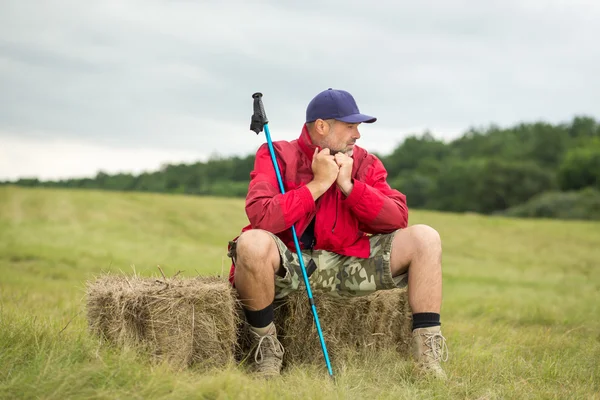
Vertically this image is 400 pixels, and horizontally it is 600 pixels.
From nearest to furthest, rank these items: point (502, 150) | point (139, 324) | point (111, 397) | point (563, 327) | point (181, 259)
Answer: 1. point (111, 397)
2. point (139, 324)
3. point (563, 327)
4. point (181, 259)
5. point (502, 150)

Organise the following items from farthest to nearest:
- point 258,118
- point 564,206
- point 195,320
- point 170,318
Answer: point 564,206, point 258,118, point 195,320, point 170,318

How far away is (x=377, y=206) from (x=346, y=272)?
0.54 meters

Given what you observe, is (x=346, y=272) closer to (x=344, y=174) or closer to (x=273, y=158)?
(x=344, y=174)

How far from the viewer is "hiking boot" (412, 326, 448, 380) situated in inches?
181

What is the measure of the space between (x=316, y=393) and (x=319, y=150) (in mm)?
1814

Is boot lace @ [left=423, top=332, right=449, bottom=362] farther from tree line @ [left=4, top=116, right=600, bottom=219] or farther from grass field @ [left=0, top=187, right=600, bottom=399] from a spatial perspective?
tree line @ [left=4, top=116, right=600, bottom=219]

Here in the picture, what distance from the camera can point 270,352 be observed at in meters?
4.65

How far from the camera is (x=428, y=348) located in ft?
15.3

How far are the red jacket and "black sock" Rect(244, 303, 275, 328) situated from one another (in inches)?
14.1

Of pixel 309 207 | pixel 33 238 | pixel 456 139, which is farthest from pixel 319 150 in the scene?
pixel 456 139

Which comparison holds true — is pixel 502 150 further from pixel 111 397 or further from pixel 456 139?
pixel 111 397

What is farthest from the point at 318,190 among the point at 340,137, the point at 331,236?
the point at 340,137

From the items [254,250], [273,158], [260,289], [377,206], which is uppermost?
[273,158]

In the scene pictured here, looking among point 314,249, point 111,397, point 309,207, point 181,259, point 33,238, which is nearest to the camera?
point 111,397
